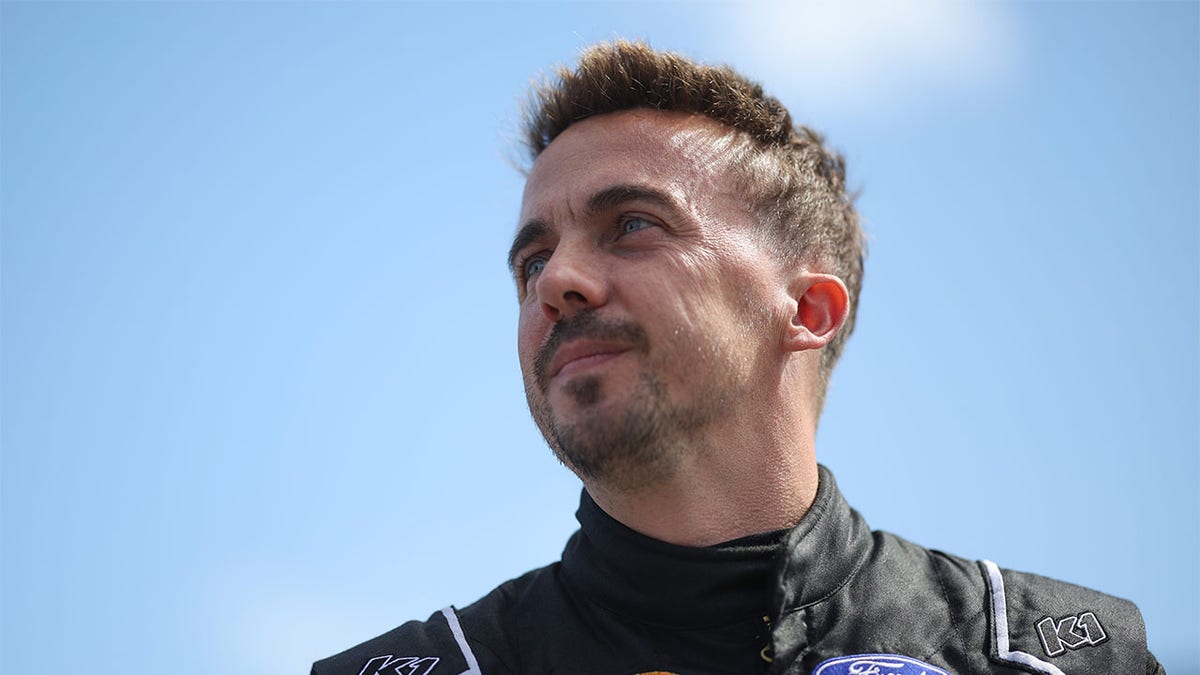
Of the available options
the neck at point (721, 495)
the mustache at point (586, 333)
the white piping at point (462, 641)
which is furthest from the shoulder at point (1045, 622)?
the white piping at point (462, 641)

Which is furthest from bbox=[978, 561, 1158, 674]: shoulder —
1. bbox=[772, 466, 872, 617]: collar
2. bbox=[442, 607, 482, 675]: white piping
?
bbox=[442, 607, 482, 675]: white piping

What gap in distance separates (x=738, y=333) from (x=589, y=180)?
0.91 metres

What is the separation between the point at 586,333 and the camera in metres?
4.20

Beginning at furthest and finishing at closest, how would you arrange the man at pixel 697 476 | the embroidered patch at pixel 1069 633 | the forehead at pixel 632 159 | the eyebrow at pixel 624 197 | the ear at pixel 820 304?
the ear at pixel 820 304, the forehead at pixel 632 159, the eyebrow at pixel 624 197, the embroidered patch at pixel 1069 633, the man at pixel 697 476

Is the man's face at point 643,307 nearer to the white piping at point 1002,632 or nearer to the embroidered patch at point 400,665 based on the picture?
the embroidered patch at point 400,665

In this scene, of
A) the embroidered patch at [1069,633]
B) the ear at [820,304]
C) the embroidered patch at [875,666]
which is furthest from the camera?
the ear at [820,304]

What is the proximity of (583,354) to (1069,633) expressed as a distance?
2.22 m

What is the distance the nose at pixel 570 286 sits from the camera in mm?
4203

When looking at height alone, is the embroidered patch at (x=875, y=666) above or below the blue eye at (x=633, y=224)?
below

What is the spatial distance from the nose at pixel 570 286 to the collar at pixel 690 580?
3.03 feet

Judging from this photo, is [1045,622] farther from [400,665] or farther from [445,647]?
[400,665]

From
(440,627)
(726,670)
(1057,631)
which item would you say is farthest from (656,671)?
(1057,631)

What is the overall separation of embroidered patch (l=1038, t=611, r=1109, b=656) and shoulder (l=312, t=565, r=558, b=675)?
203cm

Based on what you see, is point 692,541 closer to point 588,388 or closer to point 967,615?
point 588,388
